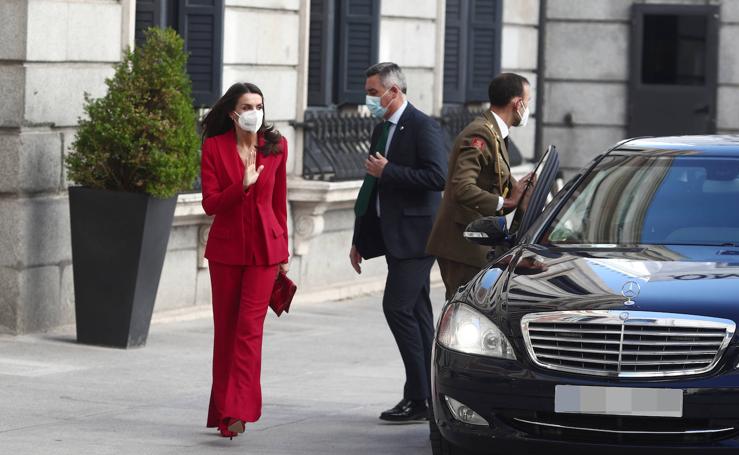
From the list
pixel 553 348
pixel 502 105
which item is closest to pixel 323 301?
pixel 502 105

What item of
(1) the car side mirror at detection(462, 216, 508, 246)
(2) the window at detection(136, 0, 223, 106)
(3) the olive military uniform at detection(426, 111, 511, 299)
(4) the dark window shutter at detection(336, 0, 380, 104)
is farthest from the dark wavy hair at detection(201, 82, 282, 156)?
(4) the dark window shutter at detection(336, 0, 380, 104)

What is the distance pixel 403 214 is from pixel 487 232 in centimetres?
118

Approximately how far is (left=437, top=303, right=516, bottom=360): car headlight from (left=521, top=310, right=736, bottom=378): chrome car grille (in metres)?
0.16

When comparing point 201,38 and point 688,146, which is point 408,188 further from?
point 201,38

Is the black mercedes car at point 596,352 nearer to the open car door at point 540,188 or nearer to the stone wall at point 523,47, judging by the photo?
the open car door at point 540,188

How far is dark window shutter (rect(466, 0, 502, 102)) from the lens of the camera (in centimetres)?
1934

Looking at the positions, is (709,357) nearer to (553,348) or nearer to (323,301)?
(553,348)

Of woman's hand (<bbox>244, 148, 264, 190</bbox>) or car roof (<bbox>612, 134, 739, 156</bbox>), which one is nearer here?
car roof (<bbox>612, 134, 739, 156</bbox>)

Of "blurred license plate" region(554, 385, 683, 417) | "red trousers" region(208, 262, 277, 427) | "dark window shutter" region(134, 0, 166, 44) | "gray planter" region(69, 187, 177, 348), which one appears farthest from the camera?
"dark window shutter" region(134, 0, 166, 44)

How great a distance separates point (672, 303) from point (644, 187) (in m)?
1.45

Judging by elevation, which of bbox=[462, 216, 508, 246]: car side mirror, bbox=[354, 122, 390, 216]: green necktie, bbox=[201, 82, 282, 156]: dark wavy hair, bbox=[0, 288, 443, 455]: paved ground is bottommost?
bbox=[0, 288, 443, 455]: paved ground

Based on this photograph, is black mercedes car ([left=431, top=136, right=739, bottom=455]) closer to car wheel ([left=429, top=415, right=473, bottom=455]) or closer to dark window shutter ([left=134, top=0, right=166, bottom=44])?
car wheel ([left=429, top=415, right=473, bottom=455])

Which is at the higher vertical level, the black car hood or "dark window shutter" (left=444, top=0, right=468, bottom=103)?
"dark window shutter" (left=444, top=0, right=468, bottom=103)

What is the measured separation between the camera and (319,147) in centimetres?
1596
